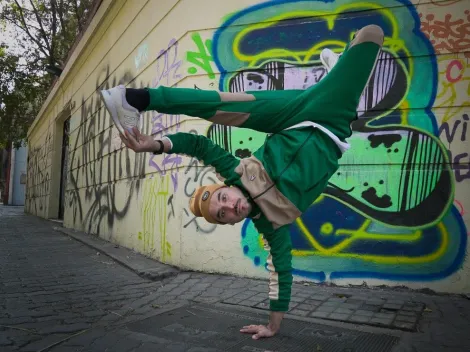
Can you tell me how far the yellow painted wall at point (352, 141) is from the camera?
13.3 ft

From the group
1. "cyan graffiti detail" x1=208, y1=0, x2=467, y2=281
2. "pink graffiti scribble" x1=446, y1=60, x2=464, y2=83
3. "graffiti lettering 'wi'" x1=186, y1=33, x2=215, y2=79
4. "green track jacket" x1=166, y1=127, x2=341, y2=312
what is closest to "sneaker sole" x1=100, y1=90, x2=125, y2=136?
"green track jacket" x1=166, y1=127, x2=341, y2=312

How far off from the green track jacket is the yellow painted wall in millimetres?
1267

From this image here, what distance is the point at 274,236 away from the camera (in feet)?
8.73

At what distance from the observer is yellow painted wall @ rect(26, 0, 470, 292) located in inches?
159

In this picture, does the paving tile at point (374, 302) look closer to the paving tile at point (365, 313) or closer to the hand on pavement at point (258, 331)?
the paving tile at point (365, 313)

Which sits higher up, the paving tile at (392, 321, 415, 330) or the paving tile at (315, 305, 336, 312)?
the paving tile at (392, 321, 415, 330)

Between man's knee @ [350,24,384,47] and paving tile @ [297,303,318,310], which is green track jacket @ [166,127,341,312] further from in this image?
paving tile @ [297,303,318,310]

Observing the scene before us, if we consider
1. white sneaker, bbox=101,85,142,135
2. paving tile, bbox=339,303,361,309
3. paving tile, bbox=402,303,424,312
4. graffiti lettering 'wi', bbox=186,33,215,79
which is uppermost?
graffiti lettering 'wi', bbox=186,33,215,79

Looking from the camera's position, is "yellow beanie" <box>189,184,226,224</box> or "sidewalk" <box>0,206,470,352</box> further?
"sidewalk" <box>0,206,470,352</box>

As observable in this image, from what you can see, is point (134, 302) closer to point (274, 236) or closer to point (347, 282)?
point (274, 236)

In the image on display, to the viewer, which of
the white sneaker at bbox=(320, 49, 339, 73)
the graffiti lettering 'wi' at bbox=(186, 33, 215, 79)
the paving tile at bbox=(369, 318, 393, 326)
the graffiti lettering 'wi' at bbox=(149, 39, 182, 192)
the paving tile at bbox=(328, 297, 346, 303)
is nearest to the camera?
the white sneaker at bbox=(320, 49, 339, 73)

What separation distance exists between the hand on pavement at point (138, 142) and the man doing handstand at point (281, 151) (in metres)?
0.11

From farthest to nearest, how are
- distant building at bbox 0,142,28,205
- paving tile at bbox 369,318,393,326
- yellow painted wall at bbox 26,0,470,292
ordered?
1. distant building at bbox 0,142,28,205
2. yellow painted wall at bbox 26,0,470,292
3. paving tile at bbox 369,318,393,326

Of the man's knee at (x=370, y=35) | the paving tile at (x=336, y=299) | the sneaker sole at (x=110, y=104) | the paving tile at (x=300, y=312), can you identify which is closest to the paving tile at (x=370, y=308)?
the paving tile at (x=336, y=299)
